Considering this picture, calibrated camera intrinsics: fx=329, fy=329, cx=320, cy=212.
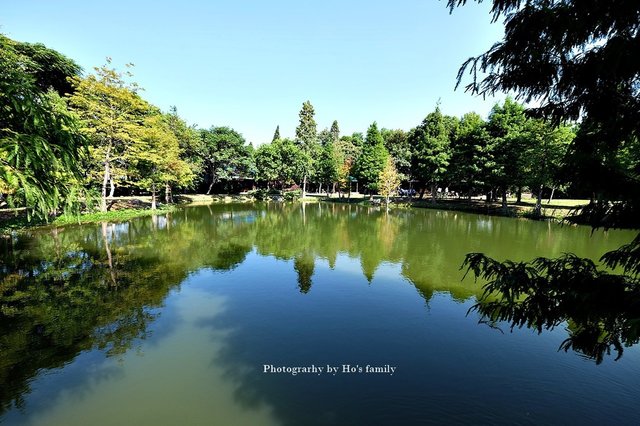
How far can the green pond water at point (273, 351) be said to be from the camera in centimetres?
590

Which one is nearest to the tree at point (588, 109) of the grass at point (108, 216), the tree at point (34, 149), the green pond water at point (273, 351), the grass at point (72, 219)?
the green pond water at point (273, 351)

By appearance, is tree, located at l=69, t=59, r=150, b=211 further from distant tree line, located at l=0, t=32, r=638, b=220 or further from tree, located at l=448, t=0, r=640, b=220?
tree, located at l=448, t=0, r=640, b=220

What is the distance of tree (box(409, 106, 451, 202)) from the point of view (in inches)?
1875

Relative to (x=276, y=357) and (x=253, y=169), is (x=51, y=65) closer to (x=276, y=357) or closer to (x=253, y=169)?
(x=253, y=169)

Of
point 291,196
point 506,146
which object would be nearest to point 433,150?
point 506,146

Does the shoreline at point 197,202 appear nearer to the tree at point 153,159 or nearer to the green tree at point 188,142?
the tree at point 153,159

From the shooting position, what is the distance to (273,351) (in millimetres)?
7879

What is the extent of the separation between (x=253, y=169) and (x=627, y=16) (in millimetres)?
60962

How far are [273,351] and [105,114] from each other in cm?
3250

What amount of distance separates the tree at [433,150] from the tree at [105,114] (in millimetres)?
36628

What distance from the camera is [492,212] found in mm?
39031

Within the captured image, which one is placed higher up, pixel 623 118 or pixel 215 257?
pixel 623 118

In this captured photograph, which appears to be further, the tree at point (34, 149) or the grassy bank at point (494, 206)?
the grassy bank at point (494, 206)

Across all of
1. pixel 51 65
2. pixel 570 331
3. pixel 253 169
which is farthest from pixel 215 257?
pixel 253 169
